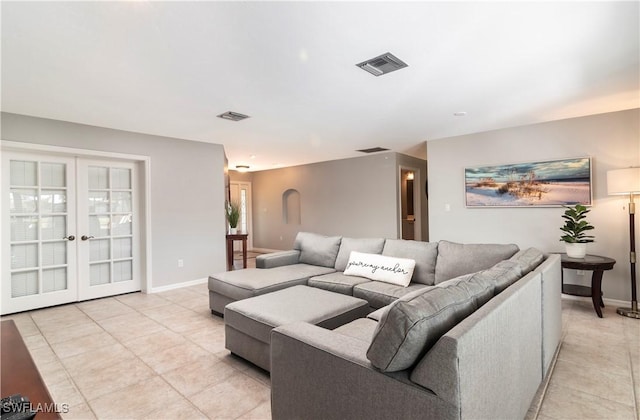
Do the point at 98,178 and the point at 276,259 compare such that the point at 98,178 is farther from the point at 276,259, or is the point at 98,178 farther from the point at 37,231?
the point at 276,259

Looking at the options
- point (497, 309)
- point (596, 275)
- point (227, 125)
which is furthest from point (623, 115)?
point (227, 125)

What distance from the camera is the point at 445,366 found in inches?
39.7

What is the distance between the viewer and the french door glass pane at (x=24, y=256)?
11.9ft

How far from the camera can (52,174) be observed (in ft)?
12.9

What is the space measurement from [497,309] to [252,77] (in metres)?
2.38

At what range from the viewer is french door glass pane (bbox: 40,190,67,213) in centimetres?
384

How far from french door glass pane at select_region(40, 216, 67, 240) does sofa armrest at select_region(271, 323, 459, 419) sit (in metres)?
3.85

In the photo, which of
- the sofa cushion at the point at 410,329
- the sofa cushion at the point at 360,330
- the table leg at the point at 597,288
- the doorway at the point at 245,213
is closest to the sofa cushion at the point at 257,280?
the sofa cushion at the point at 360,330

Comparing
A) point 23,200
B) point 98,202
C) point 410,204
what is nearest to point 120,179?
point 98,202

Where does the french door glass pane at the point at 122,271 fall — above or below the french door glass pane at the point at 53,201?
below

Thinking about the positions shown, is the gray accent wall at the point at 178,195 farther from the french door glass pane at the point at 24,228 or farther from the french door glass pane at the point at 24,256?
the french door glass pane at the point at 24,256

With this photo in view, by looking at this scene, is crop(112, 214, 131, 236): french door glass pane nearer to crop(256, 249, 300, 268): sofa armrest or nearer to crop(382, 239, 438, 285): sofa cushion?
crop(256, 249, 300, 268): sofa armrest

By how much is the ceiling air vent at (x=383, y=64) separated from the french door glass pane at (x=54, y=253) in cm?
415

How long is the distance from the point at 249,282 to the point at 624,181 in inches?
155
